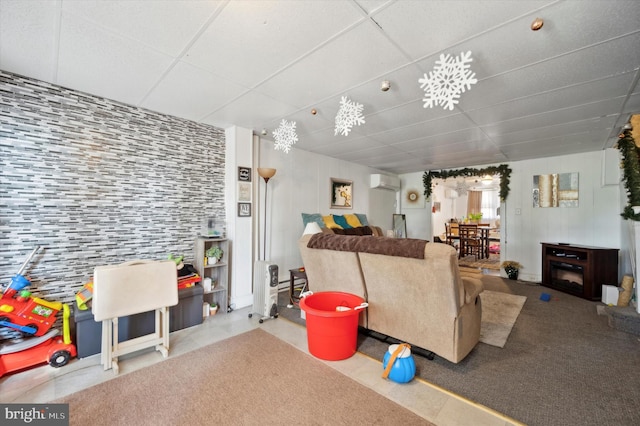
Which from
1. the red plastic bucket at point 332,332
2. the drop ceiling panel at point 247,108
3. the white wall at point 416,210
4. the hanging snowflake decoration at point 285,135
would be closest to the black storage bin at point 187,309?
the red plastic bucket at point 332,332

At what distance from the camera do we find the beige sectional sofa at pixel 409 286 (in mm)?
1871

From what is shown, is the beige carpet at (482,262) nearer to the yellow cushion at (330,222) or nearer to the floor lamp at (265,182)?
the yellow cushion at (330,222)

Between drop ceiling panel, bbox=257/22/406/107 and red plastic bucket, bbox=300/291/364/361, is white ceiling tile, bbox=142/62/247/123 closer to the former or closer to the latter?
drop ceiling panel, bbox=257/22/406/107

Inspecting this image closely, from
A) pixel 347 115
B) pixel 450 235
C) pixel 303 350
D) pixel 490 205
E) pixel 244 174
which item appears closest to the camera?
pixel 303 350

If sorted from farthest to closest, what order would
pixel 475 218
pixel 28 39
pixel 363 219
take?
pixel 475 218 → pixel 363 219 → pixel 28 39

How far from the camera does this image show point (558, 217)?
470cm

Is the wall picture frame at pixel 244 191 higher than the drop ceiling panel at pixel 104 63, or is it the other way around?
the drop ceiling panel at pixel 104 63

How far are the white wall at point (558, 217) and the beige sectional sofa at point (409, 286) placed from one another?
3684 millimetres

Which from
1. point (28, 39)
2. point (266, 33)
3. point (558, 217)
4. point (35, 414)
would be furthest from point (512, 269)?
point (28, 39)

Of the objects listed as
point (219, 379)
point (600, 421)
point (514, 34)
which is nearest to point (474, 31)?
point (514, 34)

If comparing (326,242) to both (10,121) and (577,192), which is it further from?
(577,192)

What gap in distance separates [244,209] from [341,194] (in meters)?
2.39

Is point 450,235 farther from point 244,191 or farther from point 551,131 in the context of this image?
point 244,191

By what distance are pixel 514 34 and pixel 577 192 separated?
14.7ft
